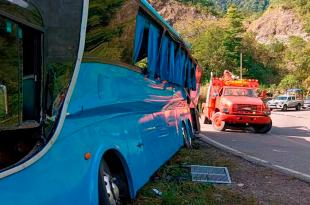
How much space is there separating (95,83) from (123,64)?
1045 millimetres

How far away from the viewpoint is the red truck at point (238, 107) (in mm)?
21250

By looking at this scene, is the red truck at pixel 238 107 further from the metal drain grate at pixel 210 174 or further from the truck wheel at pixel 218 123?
the metal drain grate at pixel 210 174

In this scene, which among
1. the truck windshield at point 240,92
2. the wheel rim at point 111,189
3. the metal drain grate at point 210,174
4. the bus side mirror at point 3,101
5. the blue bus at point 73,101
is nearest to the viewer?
the bus side mirror at point 3,101

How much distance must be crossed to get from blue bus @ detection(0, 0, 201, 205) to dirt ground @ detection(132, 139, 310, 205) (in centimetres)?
52

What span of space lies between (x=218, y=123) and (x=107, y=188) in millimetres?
17327

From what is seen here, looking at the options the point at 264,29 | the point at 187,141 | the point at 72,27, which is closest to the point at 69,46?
the point at 72,27

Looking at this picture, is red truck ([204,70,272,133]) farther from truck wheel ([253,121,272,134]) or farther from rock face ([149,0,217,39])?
rock face ([149,0,217,39])

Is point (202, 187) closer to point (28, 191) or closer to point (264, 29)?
point (28, 191)

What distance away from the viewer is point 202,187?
7.51 m

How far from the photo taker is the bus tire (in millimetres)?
4781

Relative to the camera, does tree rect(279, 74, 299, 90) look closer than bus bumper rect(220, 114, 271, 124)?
No

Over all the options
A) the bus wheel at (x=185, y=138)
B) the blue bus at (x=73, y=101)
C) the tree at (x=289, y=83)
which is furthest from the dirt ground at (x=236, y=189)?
the tree at (x=289, y=83)

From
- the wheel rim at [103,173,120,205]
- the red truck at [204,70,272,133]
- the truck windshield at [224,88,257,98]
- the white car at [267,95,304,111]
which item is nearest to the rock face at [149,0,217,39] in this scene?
the white car at [267,95,304,111]

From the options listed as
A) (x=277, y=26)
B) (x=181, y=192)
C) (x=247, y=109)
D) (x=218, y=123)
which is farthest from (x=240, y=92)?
(x=277, y=26)
